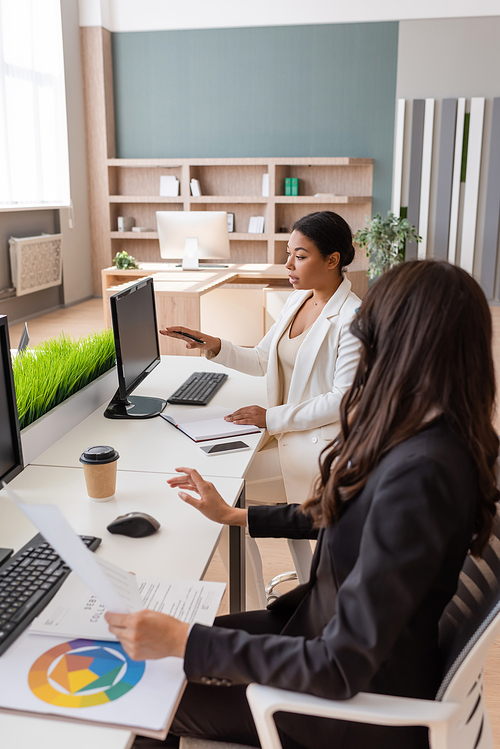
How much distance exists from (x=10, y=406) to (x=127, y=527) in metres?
0.35

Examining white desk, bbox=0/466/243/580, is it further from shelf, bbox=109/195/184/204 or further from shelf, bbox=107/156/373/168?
shelf, bbox=109/195/184/204

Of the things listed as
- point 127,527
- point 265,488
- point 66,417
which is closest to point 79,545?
point 127,527

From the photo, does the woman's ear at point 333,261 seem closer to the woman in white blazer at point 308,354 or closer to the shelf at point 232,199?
the woman in white blazer at point 308,354

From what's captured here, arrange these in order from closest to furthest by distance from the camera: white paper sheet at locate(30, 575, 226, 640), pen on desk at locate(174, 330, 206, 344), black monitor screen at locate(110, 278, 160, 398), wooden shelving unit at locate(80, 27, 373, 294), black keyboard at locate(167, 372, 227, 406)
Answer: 1. white paper sheet at locate(30, 575, 226, 640)
2. black monitor screen at locate(110, 278, 160, 398)
3. black keyboard at locate(167, 372, 227, 406)
4. pen on desk at locate(174, 330, 206, 344)
5. wooden shelving unit at locate(80, 27, 373, 294)

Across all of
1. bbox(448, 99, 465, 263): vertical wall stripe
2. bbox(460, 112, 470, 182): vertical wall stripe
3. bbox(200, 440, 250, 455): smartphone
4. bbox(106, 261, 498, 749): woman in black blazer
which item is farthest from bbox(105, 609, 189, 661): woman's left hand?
bbox(460, 112, 470, 182): vertical wall stripe

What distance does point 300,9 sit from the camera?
7480 mm

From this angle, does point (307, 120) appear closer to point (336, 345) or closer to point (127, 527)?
point (336, 345)

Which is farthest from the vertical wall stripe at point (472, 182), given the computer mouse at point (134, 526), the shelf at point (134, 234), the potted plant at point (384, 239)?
the computer mouse at point (134, 526)

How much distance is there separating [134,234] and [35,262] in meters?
1.65

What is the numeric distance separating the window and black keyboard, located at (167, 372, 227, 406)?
471 cm

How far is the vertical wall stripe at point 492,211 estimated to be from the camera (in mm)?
7445

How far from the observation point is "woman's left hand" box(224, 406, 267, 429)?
1.99 metres

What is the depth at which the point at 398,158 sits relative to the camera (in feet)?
25.2

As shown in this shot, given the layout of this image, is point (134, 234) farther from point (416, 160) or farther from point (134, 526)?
point (134, 526)
